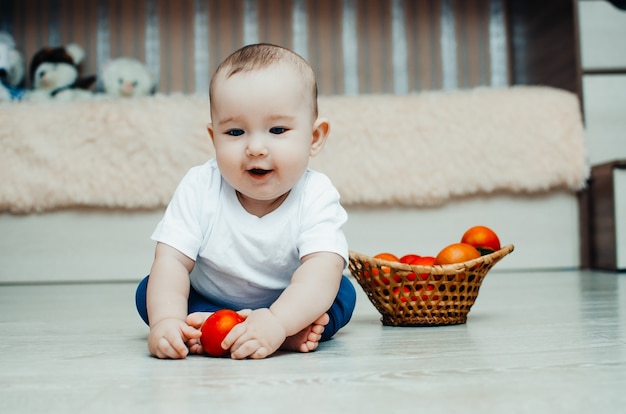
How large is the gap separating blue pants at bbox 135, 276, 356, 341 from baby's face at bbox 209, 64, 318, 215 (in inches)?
6.7

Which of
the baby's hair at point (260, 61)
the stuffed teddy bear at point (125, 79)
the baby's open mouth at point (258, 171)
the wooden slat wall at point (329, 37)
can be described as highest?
the wooden slat wall at point (329, 37)

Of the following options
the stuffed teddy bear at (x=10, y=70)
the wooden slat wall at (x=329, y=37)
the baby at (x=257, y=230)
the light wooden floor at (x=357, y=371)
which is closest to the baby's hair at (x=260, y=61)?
the baby at (x=257, y=230)

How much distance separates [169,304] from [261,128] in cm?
22

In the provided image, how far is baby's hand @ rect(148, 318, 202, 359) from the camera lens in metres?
0.73

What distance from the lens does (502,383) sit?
58 cm

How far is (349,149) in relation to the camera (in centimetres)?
192

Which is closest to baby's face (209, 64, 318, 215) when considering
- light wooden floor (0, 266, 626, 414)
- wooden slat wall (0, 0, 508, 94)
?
light wooden floor (0, 266, 626, 414)

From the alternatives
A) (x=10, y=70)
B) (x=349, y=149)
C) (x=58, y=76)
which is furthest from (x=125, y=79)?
(x=349, y=149)

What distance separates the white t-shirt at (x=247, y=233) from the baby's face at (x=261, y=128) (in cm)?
5

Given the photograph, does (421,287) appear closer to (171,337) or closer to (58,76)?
(171,337)

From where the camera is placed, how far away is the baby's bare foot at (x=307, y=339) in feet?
2.57

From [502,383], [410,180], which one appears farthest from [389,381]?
[410,180]

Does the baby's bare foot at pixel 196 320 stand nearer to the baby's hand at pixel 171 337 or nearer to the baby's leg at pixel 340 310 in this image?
the baby's hand at pixel 171 337

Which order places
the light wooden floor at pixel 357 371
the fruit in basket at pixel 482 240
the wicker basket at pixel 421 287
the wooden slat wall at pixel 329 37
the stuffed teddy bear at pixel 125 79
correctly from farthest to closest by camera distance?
the wooden slat wall at pixel 329 37 → the stuffed teddy bear at pixel 125 79 → the fruit in basket at pixel 482 240 → the wicker basket at pixel 421 287 → the light wooden floor at pixel 357 371
